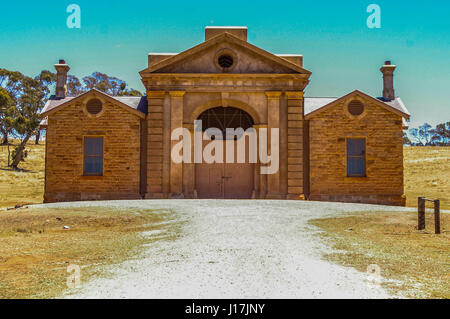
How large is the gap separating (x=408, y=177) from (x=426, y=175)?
1.70 meters

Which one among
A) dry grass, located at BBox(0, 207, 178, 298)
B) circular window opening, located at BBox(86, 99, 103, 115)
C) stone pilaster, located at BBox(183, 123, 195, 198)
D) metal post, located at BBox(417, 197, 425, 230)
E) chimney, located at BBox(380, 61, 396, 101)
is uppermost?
chimney, located at BBox(380, 61, 396, 101)

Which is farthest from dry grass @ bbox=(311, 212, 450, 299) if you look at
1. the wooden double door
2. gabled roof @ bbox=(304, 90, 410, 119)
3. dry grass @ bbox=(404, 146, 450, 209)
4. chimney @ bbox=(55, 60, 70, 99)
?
dry grass @ bbox=(404, 146, 450, 209)

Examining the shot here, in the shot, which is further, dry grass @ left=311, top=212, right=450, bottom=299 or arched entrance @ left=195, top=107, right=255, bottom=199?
arched entrance @ left=195, top=107, right=255, bottom=199

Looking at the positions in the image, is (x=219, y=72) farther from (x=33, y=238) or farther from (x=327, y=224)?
(x=33, y=238)

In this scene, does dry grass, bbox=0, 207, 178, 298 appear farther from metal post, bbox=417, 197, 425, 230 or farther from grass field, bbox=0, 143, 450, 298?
metal post, bbox=417, 197, 425, 230

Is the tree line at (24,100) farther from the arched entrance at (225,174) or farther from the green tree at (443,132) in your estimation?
the green tree at (443,132)

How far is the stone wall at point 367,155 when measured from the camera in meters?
16.0

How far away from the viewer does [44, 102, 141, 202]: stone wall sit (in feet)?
52.5

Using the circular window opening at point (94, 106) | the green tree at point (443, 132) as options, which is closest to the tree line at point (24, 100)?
the circular window opening at point (94, 106)

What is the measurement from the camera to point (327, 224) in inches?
351

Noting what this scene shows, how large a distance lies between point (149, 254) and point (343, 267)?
2816 millimetres

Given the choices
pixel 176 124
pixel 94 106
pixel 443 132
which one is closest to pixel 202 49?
pixel 176 124

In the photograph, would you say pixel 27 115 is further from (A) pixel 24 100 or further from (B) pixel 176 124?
(B) pixel 176 124

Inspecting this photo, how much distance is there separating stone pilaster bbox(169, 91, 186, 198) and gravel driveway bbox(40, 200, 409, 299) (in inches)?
303
